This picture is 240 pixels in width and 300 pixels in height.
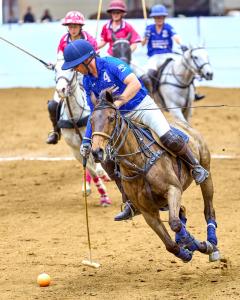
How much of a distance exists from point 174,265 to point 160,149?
5.22 ft

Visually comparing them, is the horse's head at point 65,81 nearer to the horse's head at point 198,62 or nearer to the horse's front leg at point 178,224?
the horse's front leg at point 178,224

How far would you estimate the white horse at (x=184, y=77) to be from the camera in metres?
17.1

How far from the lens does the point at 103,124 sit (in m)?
8.34

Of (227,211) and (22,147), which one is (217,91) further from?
(227,211)

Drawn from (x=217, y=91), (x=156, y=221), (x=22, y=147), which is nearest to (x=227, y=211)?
(x=156, y=221)

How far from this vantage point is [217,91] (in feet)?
76.2

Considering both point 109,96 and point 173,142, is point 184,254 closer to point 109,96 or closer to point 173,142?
point 173,142

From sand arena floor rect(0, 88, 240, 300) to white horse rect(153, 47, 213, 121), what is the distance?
1336mm

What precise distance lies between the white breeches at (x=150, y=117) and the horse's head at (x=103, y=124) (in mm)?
679

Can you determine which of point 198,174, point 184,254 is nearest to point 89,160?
point 198,174

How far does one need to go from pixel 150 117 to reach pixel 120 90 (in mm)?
420

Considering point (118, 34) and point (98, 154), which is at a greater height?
point (98, 154)

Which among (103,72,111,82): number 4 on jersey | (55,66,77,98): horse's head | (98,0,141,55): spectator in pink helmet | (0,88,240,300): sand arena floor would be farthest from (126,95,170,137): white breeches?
(98,0,141,55): spectator in pink helmet

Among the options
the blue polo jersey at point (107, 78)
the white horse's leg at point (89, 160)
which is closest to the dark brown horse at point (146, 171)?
the blue polo jersey at point (107, 78)
